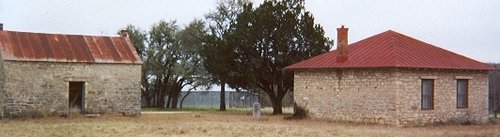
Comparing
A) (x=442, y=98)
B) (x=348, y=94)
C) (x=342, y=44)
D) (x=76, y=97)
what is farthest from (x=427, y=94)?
(x=76, y=97)

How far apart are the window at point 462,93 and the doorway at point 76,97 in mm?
16523

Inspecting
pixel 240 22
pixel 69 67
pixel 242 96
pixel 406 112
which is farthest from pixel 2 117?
pixel 242 96

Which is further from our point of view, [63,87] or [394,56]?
[63,87]

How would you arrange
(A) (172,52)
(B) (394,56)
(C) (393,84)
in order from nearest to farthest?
(C) (393,84) < (B) (394,56) < (A) (172,52)

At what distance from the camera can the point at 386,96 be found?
2734cm

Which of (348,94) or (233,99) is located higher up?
(348,94)

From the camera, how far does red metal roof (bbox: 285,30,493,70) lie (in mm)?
27375

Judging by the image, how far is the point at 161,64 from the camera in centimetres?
5219

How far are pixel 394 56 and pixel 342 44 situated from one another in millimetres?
3099

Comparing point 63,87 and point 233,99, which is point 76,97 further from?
point 233,99

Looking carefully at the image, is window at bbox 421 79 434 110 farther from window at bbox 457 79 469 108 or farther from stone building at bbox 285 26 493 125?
window at bbox 457 79 469 108

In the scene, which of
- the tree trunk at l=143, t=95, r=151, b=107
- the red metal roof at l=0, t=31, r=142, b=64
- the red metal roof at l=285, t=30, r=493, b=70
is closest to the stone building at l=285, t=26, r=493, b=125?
the red metal roof at l=285, t=30, r=493, b=70

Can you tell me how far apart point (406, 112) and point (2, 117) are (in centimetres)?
1689

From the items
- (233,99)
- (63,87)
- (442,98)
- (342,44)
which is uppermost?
(342,44)
